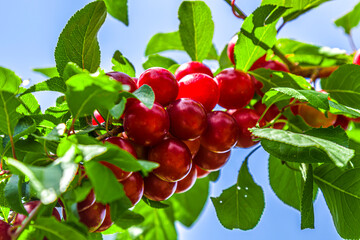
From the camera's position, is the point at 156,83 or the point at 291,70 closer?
the point at 156,83

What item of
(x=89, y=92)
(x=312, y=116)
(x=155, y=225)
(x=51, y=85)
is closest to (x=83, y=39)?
(x=51, y=85)

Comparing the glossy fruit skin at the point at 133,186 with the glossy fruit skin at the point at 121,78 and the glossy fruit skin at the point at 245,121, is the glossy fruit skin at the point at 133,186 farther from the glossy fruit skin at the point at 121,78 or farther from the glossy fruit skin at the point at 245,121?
the glossy fruit skin at the point at 245,121

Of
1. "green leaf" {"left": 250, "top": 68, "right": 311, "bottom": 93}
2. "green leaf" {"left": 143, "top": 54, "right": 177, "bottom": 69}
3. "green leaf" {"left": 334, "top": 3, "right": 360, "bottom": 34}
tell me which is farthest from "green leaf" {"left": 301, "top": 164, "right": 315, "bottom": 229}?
"green leaf" {"left": 334, "top": 3, "right": 360, "bottom": 34}

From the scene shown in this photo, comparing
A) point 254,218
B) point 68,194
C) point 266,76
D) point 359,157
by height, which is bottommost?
point 254,218

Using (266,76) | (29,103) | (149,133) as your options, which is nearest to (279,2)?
(266,76)

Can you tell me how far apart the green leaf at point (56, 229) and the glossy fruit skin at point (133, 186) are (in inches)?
5.2

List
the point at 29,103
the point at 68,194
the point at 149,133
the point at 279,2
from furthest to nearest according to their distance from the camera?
the point at 279,2 → the point at 29,103 → the point at 149,133 → the point at 68,194

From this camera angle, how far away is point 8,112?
646 millimetres

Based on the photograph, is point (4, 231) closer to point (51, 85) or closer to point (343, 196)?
point (51, 85)

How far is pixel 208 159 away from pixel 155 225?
0.52m

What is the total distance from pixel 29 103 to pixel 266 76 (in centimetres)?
Answer: 48

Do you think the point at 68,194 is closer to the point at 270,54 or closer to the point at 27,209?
the point at 27,209

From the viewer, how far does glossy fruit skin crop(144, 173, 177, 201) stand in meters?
0.73

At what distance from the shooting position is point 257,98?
1023 mm
